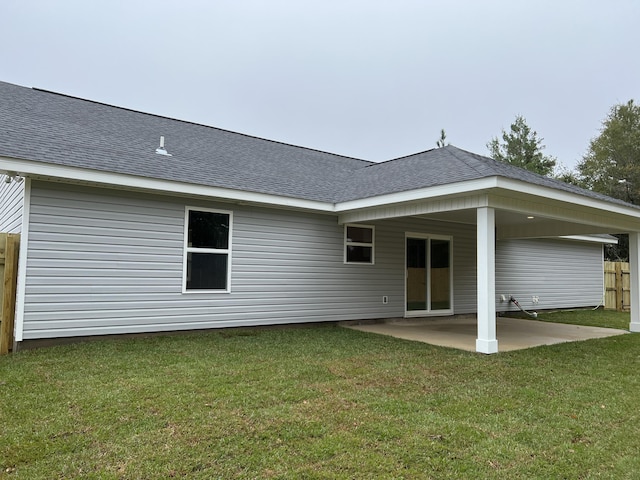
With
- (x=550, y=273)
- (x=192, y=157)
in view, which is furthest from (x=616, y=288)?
(x=192, y=157)

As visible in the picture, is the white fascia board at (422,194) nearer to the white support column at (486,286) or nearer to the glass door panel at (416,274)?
the white support column at (486,286)

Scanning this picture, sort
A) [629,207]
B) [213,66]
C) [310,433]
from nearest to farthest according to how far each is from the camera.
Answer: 1. [310,433]
2. [629,207]
3. [213,66]

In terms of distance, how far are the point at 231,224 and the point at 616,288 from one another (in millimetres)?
13962

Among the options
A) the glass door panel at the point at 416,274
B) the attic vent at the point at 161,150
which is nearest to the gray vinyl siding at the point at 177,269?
the glass door panel at the point at 416,274

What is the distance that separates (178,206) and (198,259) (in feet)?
3.05

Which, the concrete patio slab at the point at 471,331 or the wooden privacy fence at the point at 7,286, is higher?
the wooden privacy fence at the point at 7,286

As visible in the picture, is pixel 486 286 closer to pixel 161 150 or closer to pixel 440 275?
pixel 440 275

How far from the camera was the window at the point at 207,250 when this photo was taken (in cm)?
697

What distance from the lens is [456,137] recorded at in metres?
33.6

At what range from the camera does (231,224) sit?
24.2 feet

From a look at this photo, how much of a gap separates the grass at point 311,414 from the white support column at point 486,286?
0.90ft

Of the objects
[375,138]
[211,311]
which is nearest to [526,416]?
[211,311]

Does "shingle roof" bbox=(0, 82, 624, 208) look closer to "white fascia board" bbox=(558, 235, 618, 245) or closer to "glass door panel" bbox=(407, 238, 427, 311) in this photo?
"glass door panel" bbox=(407, 238, 427, 311)

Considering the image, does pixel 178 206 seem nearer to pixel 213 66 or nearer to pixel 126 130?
pixel 126 130
